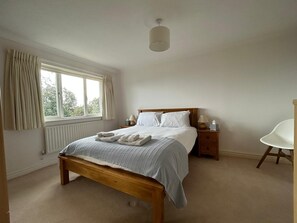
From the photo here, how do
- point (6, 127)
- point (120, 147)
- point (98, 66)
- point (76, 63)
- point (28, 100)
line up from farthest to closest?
point (98, 66) → point (76, 63) → point (28, 100) → point (6, 127) → point (120, 147)

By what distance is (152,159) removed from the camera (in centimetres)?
140

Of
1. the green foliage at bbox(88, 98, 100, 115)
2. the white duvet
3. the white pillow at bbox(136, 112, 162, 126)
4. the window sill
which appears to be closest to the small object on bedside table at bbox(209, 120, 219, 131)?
the white duvet

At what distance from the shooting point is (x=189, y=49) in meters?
2.90

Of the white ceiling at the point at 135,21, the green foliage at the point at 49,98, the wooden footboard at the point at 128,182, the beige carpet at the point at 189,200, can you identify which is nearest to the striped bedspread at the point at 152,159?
the wooden footboard at the point at 128,182

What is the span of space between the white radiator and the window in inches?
9.2

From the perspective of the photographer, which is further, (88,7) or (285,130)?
(285,130)

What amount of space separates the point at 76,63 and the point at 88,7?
1852 millimetres

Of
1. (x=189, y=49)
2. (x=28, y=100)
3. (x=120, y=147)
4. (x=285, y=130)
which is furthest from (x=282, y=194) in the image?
(x=28, y=100)

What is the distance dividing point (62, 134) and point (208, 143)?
2.96 metres

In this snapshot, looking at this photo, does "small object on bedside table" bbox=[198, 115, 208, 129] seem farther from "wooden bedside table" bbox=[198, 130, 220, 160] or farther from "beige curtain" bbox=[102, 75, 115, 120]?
"beige curtain" bbox=[102, 75, 115, 120]

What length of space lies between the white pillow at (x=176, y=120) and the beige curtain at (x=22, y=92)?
7.74ft

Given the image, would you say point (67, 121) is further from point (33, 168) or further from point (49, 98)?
point (33, 168)

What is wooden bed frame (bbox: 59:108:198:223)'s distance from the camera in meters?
1.25

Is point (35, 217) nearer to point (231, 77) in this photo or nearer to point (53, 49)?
point (53, 49)
